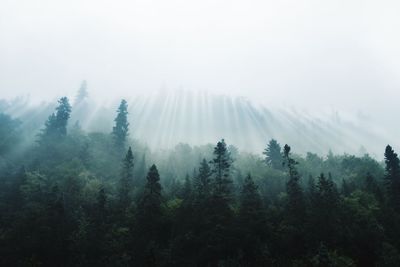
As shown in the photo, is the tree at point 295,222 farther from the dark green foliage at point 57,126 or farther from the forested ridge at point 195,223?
the dark green foliage at point 57,126

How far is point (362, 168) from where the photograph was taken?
119 metres

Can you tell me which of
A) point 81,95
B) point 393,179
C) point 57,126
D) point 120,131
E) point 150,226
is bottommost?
point 150,226

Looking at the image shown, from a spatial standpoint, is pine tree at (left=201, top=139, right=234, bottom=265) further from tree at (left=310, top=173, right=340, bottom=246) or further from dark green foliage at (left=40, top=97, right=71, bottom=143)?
dark green foliage at (left=40, top=97, right=71, bottom=143)

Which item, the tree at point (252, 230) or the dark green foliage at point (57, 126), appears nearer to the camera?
the tree at point (252, 230)

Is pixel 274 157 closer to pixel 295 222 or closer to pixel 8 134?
pixel 295 222

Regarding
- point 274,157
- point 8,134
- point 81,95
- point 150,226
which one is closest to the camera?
point 150,226

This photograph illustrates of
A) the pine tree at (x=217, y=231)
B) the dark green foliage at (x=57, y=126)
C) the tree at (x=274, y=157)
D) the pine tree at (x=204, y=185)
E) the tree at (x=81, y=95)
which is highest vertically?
the tree at (x=81, y=95)

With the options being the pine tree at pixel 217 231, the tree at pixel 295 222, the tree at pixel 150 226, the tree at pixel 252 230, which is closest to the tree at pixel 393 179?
the tree at pixel 295 222

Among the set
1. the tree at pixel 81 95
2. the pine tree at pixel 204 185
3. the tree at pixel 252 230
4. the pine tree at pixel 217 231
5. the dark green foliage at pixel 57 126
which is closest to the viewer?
the tree at pixel 252 230

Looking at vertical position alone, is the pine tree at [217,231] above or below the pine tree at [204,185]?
below

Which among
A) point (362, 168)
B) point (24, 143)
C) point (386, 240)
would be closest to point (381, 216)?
point (386, 240)

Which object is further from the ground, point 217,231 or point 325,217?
point 325,217

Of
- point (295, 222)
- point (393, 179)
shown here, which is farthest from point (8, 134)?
point (393, 179)

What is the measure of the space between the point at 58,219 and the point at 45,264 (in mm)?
8394
